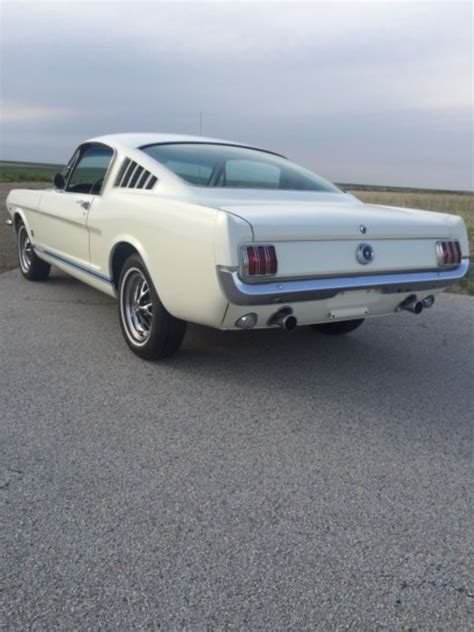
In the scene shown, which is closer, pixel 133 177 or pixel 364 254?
pixel 364 254

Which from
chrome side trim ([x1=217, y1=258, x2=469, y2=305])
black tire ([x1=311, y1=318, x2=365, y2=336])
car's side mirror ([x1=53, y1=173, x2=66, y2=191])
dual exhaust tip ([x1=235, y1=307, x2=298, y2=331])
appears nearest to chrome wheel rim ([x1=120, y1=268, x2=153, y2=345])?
dual exhaust tip ([x1=235, y1=307, x2=298, y2=331])

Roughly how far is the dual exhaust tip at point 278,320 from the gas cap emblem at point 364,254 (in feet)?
A: 1.74

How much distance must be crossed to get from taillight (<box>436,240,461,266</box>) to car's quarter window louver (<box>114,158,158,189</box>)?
1920 mm

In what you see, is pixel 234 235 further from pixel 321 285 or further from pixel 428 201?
pixel 428 201

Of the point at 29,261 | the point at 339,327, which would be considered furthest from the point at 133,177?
the point at 29,261

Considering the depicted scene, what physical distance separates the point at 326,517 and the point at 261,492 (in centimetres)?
30

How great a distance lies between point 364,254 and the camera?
3508 millimetres

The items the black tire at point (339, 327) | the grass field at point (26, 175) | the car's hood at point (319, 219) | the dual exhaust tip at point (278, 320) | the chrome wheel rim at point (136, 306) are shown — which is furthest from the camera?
the grass field at point (26, 175)

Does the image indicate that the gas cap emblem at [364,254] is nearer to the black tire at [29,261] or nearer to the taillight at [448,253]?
the taillight at [448,253]

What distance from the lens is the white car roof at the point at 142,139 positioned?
14.9ft

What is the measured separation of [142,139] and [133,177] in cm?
52

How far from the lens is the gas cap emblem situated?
3491mm

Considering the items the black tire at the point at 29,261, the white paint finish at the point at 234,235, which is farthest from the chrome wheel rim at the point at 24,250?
the white paint finish at the point at 234,235

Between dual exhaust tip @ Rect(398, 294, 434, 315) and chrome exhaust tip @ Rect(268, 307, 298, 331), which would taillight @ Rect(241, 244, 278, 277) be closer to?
chrome exhaust tip @ Rect(268, 307, 298, 331)
